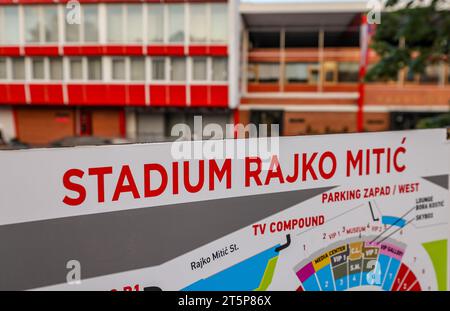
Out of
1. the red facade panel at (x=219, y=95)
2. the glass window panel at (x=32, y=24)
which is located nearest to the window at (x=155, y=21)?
the red facade panel at (x=219, y=95)

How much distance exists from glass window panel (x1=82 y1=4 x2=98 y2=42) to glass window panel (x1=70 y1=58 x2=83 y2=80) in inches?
55.9

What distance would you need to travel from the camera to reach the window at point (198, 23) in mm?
20984

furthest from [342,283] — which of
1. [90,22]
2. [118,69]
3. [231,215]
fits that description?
[90,22]

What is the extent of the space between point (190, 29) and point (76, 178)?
2065 cm

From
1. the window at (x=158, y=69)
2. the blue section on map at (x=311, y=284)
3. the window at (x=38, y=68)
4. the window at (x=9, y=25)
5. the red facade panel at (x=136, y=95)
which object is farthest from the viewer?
the red facade panel at (x=136, y=95)

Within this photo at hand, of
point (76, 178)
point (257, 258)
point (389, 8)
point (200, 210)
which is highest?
point (389, 8)

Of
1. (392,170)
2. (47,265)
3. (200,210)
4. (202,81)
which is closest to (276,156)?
(200,210)

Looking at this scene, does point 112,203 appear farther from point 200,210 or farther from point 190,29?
point 190,29

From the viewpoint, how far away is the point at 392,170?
8.25 feet

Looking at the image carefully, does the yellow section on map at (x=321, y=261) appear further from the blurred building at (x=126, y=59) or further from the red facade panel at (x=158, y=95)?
the red facade panel at (x=158, y=95)

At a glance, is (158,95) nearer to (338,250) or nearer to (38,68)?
(38,68)

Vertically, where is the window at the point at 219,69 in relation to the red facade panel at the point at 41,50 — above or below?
below

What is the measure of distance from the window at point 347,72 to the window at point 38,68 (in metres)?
17.8

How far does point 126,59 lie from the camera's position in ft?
71.8
